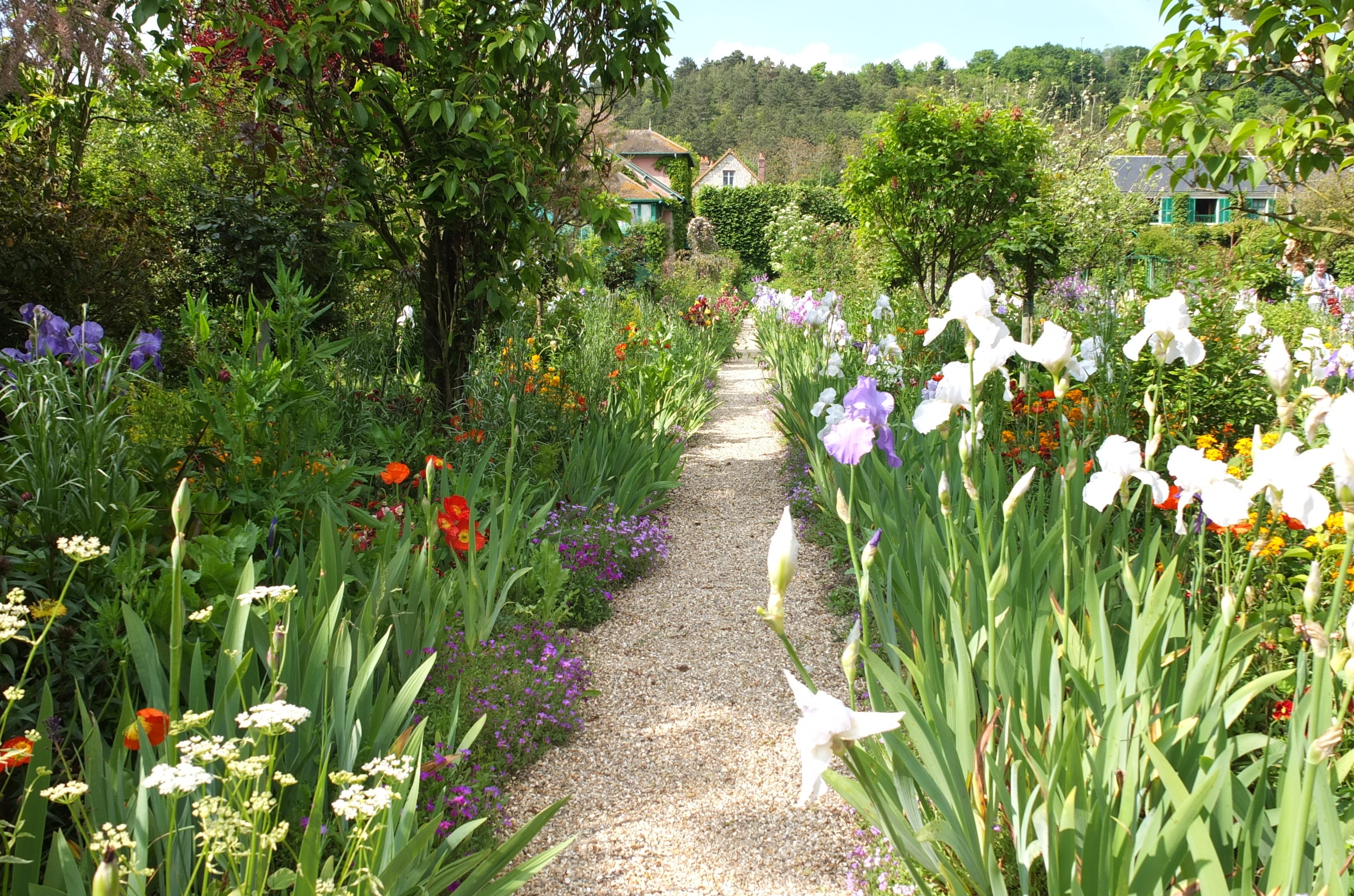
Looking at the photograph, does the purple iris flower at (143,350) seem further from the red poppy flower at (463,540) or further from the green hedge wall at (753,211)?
the green hedge wall at (753,211)

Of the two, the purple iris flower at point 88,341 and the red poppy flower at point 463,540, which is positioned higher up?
the purple iris flower at point 88,341

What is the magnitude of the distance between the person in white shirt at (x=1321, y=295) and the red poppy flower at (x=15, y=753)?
873 cm

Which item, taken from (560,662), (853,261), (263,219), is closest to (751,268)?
(853,261)

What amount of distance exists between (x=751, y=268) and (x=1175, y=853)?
25.9 meters

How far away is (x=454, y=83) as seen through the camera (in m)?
4.12

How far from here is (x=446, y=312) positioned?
474 centimetres

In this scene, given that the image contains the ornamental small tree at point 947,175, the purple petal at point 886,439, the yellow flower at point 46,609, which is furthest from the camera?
the ornamental small tree at point 947,175

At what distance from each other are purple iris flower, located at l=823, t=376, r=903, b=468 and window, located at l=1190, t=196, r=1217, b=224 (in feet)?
118

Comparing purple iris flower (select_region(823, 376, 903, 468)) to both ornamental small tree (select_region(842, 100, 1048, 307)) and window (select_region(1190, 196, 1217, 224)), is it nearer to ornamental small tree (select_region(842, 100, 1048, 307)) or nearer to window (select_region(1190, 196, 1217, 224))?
ornamental small tree (select_region(842, 100, 1048, 307))

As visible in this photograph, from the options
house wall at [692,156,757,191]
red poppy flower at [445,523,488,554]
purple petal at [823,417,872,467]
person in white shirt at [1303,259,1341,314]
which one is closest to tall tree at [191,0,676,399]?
red poppy flower at [445,523,488,554]

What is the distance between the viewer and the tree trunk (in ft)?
15.2

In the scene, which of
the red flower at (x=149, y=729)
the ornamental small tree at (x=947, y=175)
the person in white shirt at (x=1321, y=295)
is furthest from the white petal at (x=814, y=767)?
the person in white shirt at (x=1321, y=295)

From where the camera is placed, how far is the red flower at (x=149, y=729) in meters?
1.27

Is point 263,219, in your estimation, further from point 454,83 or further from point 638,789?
point 638,789
